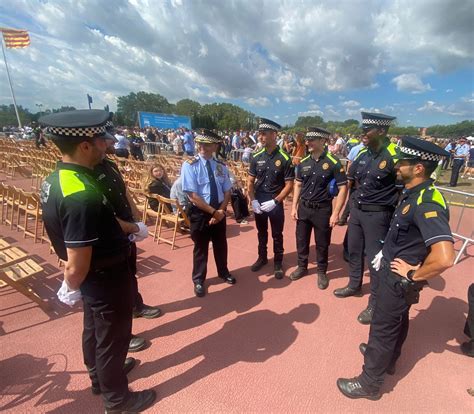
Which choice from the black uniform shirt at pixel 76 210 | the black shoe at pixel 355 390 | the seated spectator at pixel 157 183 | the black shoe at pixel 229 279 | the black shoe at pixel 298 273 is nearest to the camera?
the black uniform shirt at pixel 76 210

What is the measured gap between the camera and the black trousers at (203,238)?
11.3 feet

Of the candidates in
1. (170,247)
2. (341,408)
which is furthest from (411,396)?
(170,247)

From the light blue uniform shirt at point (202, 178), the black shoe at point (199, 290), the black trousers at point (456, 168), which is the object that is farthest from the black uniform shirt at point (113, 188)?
the black trousers at point (456, 168)

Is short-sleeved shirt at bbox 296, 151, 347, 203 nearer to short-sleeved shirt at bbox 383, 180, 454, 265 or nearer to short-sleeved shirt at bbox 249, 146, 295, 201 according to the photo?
short-sleeved shirt at bbox 249, 146, 295, 201

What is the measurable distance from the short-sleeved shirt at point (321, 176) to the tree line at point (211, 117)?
1518 inches

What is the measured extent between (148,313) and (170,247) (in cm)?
206

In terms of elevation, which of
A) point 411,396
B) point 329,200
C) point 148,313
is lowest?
point 411,396

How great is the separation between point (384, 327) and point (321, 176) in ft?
6.71

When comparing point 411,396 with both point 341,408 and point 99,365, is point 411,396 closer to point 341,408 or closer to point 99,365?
point 341,408

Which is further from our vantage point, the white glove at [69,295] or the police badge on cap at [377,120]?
the police badge on cap at [377,120]

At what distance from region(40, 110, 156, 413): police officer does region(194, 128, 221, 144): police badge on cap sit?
1508 millimetres

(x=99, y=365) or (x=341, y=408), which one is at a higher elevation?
(x=99, y=365)

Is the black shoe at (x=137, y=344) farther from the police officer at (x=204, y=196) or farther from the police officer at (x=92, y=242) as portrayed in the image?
the police officer at (x=204, y=196)

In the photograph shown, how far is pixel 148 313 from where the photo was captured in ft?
10.6
